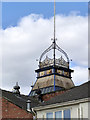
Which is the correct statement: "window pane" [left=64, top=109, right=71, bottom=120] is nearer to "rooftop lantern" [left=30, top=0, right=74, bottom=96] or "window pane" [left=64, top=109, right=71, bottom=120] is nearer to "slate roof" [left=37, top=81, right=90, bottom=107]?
"slate roof" [left=37, top=81, right=90, bottom=107]

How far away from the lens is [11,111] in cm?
4309

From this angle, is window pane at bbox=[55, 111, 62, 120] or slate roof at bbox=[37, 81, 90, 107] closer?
slate roof at bbox=[37, 81, 90, 107]

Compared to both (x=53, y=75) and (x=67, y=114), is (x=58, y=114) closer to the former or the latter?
(x=67, y=114)

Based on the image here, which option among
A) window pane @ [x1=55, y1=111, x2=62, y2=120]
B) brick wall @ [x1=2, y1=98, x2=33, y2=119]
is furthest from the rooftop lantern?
window pane @ [x1=55, y1=111, x2=62, y2=120]

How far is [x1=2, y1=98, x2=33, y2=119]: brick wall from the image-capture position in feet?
140

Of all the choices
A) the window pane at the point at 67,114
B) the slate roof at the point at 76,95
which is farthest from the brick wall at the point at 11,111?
the window pane at the point at 67,114

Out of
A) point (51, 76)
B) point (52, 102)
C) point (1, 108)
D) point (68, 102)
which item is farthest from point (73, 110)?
point (51, 76)

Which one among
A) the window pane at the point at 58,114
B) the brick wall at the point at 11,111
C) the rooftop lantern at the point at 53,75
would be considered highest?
the rooftop lantern at the point at 53,75

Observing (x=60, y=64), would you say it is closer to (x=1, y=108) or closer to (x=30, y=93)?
(x=30, y=93)

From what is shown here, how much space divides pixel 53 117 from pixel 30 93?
31.1 meters

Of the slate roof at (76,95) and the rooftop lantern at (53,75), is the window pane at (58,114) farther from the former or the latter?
the rooftop lantern at (53,75)

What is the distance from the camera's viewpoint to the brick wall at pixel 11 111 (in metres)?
42.5

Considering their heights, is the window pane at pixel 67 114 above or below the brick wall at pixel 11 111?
below

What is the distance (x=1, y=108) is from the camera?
4319 centimetres
